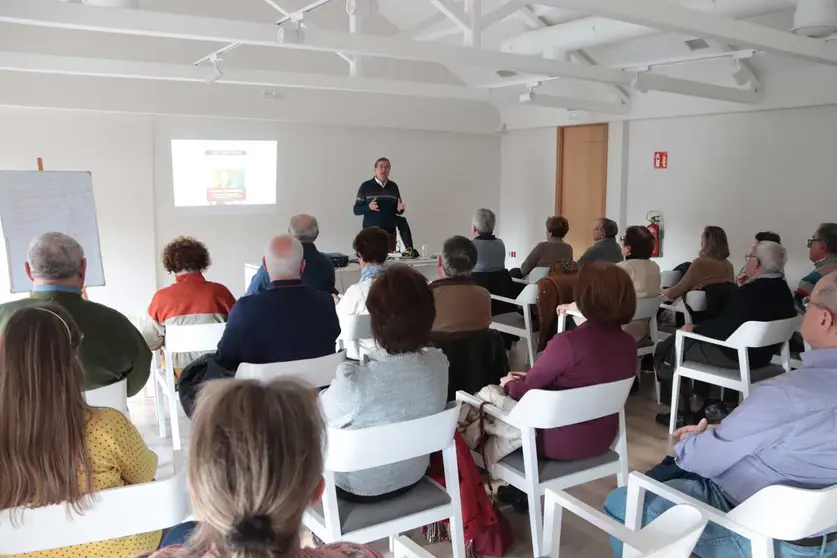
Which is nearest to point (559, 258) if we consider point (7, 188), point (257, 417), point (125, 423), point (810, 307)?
point (810, 307)

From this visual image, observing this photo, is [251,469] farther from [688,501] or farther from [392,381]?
[688,501]

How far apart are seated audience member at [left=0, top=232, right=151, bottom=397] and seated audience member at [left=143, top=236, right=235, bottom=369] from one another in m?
0.96

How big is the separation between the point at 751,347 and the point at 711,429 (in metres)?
1.86

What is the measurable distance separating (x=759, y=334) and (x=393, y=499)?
2.27 metres

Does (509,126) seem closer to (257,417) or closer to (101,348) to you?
(101,348)

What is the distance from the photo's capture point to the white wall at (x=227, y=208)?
256 inches

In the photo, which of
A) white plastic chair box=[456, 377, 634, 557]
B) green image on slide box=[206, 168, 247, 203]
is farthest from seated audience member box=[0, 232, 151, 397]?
green image on slide box=[206, 168, 247, 203]

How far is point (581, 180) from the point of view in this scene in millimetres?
8234

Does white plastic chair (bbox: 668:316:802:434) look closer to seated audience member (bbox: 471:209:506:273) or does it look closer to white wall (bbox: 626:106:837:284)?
seated audience member (bbox: 471:209:506:273)

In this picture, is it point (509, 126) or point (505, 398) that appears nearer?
point (505, 398)

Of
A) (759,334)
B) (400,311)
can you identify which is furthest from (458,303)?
(759,334)

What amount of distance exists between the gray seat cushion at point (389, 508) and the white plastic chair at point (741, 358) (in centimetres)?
198

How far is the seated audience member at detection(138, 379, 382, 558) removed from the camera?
1014 mm

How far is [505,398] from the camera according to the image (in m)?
2.65
